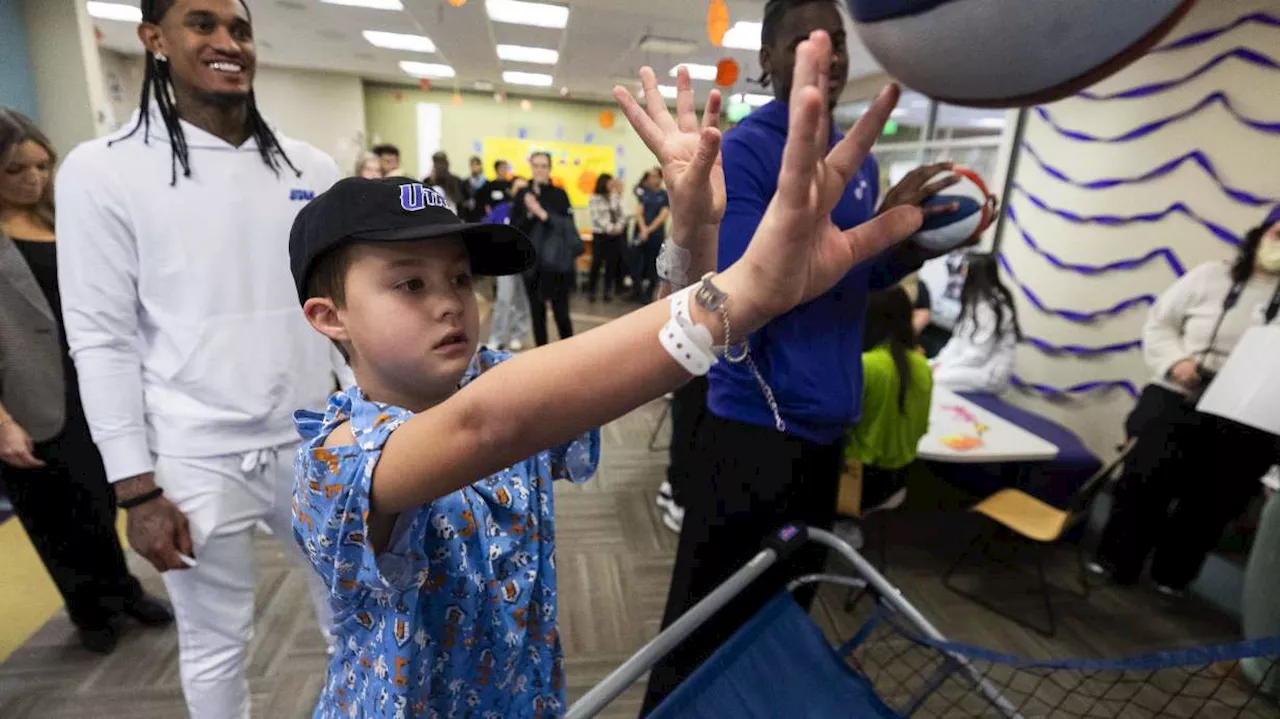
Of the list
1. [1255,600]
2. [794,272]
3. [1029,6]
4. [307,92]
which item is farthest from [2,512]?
[307,92]

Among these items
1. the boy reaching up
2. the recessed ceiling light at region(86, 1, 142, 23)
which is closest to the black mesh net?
the boy reaching up

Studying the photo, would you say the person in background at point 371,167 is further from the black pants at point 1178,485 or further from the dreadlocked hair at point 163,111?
the black pants at point 1178,485

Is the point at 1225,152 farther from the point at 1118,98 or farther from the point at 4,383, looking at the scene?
the point at 4,383

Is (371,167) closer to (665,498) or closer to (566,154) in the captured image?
(665,498)

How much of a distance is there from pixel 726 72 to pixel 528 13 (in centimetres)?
317

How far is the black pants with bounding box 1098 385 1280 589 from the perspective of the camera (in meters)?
2.36

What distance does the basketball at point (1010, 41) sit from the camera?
533 mm

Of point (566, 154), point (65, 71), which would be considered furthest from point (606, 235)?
point (65, 71)

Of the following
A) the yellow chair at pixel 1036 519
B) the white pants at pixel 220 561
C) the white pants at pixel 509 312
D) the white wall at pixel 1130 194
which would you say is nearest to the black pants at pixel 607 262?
the white pants at pixel 509 312

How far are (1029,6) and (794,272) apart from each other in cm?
34

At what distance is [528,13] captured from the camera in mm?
3953

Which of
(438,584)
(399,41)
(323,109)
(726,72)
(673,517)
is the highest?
(399,41)

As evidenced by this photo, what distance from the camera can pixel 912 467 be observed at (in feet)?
9.18

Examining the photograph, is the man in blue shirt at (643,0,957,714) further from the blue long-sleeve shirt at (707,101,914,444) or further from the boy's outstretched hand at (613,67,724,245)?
the boy's outstretched hand at (613,67,724,245)
